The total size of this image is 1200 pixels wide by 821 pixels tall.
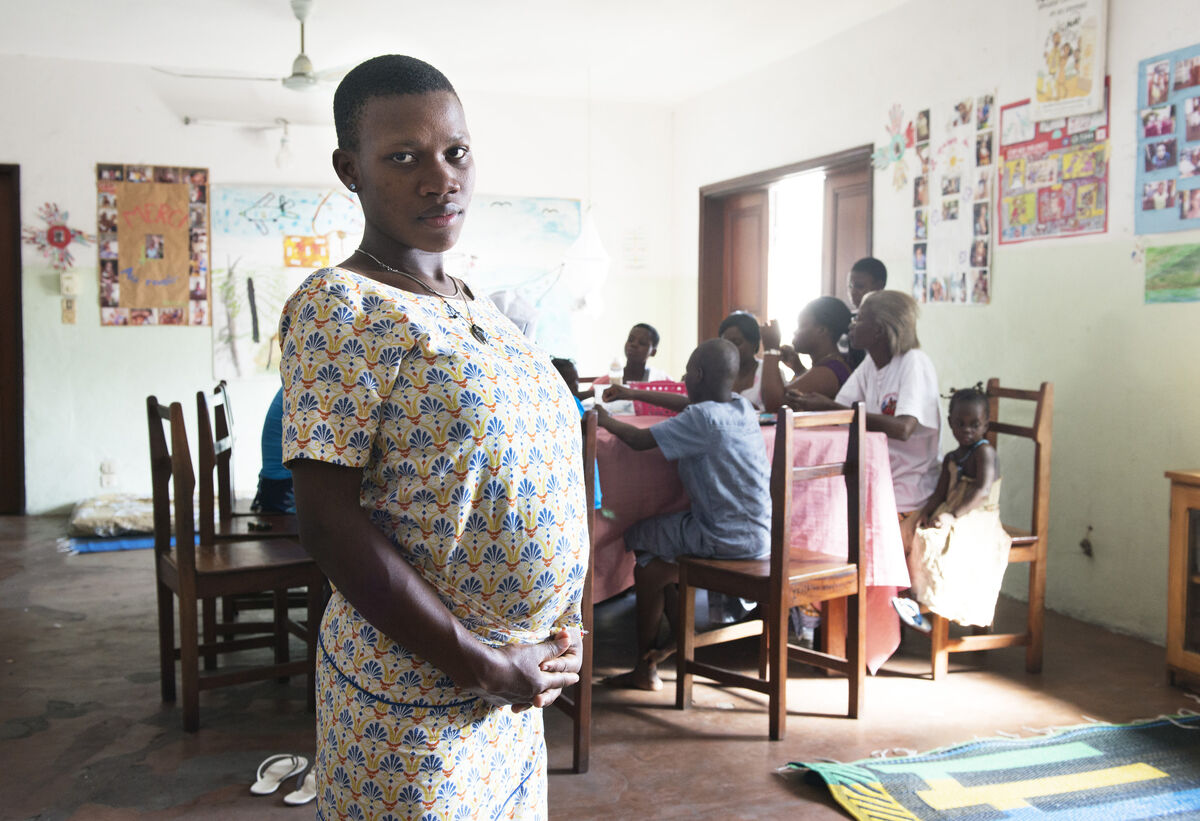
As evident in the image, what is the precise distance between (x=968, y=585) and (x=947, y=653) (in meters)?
0.23

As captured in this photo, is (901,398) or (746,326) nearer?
(901,398)

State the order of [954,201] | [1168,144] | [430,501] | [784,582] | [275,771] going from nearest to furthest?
[430,501] → [275,771] → [784,582] → [1168,144] → [954,201]

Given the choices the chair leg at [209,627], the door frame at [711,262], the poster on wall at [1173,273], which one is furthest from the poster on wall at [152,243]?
the poster on wall at [1173,273]

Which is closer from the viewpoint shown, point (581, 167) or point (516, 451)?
point (516, 451)

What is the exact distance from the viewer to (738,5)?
15.4ft

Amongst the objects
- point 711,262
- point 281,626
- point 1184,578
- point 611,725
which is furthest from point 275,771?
point 711,262

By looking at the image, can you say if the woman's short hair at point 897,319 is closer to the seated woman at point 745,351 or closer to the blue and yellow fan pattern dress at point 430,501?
the seated woman at point 745,351

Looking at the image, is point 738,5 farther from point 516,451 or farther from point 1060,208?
point 516,451

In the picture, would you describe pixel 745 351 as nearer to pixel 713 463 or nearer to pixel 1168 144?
pixel 713 463

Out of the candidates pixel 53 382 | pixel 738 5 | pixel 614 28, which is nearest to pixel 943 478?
pixel 738 5

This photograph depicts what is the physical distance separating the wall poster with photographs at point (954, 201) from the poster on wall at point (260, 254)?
11.5ft

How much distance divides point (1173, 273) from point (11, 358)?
6142mm

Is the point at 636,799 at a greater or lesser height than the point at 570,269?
lesser

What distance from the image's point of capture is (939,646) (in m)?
3.07
